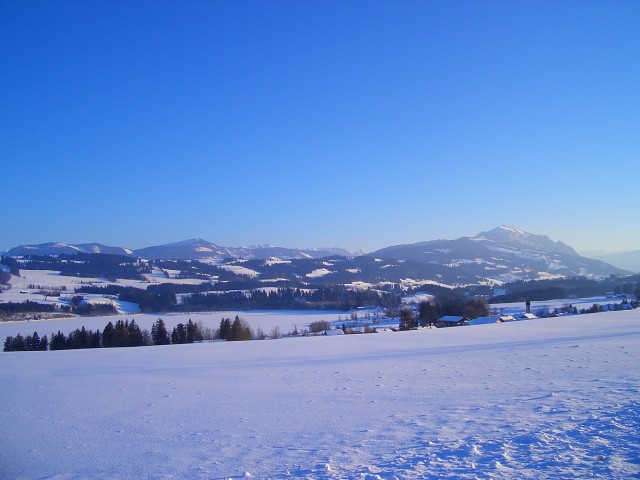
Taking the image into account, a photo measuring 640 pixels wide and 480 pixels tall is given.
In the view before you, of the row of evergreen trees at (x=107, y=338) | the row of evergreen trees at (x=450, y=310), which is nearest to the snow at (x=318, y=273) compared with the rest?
the row of evergreen trees at (x=450, y=310)

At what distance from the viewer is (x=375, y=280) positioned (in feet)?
593

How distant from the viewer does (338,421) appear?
352 inches

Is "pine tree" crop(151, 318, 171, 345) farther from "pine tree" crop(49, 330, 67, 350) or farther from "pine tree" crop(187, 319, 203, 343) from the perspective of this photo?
"pine tree" crop(49, 330, 67, 350)

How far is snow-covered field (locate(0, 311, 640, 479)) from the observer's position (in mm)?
6520

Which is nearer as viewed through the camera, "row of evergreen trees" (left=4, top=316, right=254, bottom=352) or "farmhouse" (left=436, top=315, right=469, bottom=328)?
"row of evergreen trees" (left=4, top=316, right=254, bottom=352)

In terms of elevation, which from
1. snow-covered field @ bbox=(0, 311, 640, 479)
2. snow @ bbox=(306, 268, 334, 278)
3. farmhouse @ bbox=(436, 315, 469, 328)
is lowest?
farmhouse @ bbox=(436, 315, 469, 328)

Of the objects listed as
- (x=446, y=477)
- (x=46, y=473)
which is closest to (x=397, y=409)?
(x=446, y=477)

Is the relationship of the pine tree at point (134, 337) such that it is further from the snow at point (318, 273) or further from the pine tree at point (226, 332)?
the snow at point (318, 273)

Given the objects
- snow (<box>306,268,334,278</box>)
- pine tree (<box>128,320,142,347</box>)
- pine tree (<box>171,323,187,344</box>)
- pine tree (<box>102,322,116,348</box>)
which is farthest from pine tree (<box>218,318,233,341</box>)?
snow (<box>306,268,334,278</box>)

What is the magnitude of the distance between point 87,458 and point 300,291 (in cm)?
12565

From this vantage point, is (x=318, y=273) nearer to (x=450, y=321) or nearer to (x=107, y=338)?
(x=450, y=321)

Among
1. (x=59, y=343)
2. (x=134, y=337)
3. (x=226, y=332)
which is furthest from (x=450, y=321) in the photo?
(x=59, y=343)

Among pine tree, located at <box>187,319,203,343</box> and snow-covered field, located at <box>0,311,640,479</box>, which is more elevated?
snow-covered field, located at <box>0,311,640,479</box>

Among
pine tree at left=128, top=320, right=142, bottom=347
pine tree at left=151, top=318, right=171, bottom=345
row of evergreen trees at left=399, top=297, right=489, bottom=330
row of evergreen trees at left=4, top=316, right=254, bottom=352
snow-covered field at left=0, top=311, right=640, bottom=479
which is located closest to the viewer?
snow-covered field at left=0, top=311, right=640, bottom=479
